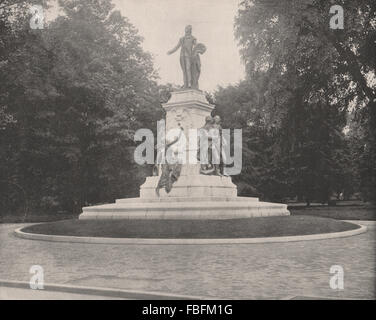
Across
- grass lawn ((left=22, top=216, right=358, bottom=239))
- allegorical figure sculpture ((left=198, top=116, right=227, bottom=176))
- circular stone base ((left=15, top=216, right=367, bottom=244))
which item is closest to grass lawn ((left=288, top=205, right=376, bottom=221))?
allegorical figure sculpture ((left=198, top=116, right=227, bottom=176))

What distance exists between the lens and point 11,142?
34969 mm

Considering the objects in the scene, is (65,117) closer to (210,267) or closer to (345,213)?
(345,213)

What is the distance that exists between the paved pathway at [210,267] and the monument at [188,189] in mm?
4265

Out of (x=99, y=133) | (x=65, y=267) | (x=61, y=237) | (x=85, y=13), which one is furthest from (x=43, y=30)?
(x=65, y=267)

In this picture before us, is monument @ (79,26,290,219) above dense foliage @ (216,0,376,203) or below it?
below

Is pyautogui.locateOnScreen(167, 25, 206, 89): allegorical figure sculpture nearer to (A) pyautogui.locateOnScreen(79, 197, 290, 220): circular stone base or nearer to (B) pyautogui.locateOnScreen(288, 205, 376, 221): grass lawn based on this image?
(A) pyautogui.locateOnScreen(79, 197, 290, 220): circular stone base

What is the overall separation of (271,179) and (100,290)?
1545 inches

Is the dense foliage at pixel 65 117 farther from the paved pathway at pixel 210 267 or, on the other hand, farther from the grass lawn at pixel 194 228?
the paved pathway at pixel 210 267

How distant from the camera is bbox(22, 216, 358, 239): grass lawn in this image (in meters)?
16.3

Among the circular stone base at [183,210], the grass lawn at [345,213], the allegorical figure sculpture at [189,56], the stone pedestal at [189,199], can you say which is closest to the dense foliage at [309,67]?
the grass lawn at [345,213]

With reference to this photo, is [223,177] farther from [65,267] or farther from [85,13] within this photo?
[85,13]

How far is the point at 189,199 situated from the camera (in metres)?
21.6

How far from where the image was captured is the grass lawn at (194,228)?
16.3 metres

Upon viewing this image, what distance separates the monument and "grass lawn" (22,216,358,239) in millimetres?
1096
